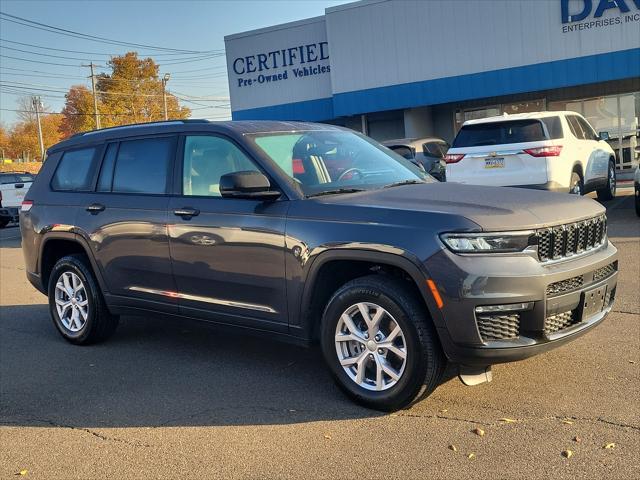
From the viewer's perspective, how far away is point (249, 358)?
5.35 m

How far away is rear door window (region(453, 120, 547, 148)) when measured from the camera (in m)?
10.4

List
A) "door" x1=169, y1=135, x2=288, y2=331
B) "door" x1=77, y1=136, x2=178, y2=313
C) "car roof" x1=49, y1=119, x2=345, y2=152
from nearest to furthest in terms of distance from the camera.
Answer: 1. "door" x1=169, y1=135, x2=288, y2=331
2. "car roof" x1=49, y1=119, x2=345, y2=152
3. "door" x1=77, y1=136, x2=178, y2=313

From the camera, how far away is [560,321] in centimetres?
382

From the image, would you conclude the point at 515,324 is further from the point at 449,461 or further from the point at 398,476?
the point at 398,476

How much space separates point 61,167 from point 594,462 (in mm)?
5124

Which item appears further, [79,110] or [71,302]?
[79,110]

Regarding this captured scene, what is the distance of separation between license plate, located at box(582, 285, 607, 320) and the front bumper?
20cm

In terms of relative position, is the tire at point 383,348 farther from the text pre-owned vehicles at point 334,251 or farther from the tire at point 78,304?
the tire at point 78,304

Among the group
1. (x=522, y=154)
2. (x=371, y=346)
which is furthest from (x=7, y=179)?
(x=371, y=346)

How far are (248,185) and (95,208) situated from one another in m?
1.98

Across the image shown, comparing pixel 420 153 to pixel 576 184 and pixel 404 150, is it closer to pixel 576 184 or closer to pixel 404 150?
pixel 404 150

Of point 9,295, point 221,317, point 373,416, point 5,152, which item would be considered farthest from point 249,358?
point 5,152

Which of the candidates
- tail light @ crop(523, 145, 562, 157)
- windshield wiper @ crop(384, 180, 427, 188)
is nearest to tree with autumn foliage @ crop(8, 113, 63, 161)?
tail light @ crop(523, 145, 562, 157)

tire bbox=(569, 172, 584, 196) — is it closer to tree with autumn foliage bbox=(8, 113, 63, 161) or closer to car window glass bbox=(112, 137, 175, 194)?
car window glass bbox=(112, 137, 175, 194)
